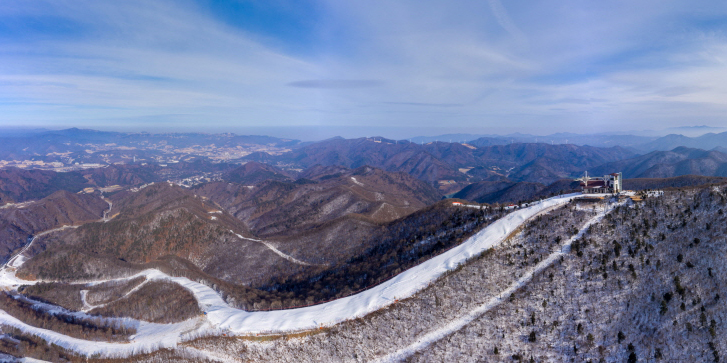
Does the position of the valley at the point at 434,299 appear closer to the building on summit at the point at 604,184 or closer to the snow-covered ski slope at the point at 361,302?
the snow-covered ski slope at the point at 361,302

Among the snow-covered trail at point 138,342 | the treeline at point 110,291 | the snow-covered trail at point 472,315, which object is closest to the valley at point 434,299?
the snow-covered trail at point 472,315

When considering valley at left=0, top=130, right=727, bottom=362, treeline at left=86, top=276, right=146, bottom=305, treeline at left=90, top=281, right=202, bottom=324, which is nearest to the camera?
valley at left=0, top=130, right=727, bottom=362

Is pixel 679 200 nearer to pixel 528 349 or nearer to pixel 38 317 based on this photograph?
pixel 528 349

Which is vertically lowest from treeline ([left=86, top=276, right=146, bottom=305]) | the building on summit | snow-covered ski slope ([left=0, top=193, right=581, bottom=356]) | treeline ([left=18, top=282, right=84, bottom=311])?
treeline ([left=18, top=282, right=84, bottom=311])

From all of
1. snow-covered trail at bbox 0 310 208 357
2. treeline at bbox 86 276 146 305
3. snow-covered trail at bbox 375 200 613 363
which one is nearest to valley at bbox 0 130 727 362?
snow-covered trail at bbox 375 200 613 363

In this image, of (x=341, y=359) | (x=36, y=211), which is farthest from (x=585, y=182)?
(x=36, y=211)

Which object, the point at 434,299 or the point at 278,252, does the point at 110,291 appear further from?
the point at 434,299

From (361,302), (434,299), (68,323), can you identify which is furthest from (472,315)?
(68,323)

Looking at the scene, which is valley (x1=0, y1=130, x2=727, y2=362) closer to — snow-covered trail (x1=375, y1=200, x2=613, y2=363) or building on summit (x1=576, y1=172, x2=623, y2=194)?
snow-covered trail (x1=375, y1=200, x2=613, y2=363)
